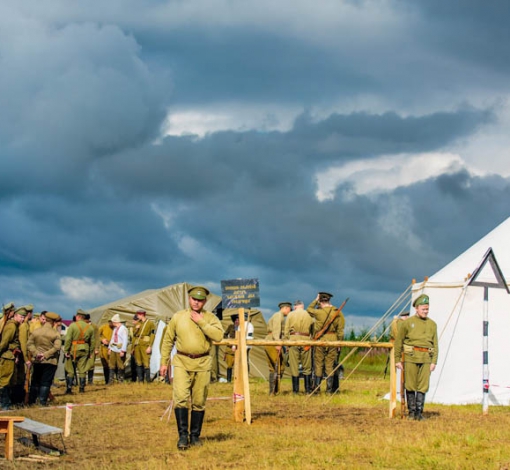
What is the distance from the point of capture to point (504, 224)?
1916 centimetres

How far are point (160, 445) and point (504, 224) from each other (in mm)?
11423

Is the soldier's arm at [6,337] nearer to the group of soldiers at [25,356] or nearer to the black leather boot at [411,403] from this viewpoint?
the group of soldiers at [25,356]

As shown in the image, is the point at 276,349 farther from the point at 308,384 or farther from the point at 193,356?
the point at 193,356

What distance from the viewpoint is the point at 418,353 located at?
13.5 m

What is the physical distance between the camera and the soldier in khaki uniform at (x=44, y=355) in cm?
1612

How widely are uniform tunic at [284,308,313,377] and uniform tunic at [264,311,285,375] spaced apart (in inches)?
19.3

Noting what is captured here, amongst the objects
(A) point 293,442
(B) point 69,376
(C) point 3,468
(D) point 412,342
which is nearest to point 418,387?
(D) point 412,342

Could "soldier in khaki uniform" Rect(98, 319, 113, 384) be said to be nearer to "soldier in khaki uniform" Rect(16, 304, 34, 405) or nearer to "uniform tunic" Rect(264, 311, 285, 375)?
"uniform tunic" Rect(264, 311, 285, 375)

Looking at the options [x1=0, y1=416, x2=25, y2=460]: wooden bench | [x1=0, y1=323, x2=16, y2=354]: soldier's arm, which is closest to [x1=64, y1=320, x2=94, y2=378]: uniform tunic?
[x1=0, y1=323, x2=16, y2=354]: soldier's arm

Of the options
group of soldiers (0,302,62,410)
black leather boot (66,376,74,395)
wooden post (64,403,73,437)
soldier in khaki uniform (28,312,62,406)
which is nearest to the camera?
wooden post (64,403,73,437)

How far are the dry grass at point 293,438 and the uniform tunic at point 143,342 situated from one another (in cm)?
764

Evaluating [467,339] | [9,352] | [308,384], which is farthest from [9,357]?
[467,339]

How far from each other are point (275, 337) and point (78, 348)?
202 inches

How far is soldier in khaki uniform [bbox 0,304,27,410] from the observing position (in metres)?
15.0
